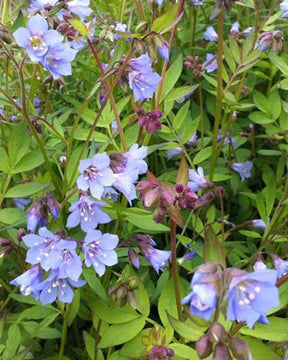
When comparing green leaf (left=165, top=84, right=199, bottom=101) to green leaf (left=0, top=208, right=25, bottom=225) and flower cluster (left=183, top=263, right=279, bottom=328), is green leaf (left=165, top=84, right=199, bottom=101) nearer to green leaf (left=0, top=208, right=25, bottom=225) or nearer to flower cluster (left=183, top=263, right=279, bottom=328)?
green leaf (left=0, top=208, right=25, bottom=225)

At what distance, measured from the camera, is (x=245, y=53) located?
6.39ft

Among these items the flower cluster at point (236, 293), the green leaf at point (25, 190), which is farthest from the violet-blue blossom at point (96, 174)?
the flower cluster at point (236, 293)

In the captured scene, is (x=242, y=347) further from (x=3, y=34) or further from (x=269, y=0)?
(x=269, y=0)

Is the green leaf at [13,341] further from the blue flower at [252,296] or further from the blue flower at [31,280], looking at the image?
the blue flower at [252,296]

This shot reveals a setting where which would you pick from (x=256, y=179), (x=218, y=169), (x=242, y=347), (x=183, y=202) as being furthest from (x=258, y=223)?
(x=242, y=347)

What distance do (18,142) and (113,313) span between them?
591 millimetres

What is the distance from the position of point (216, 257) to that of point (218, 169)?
1.12 m

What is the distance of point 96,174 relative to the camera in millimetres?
1495

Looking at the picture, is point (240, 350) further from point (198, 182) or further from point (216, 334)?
point (198, 182)

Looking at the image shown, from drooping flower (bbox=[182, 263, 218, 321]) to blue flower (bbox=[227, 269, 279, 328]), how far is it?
3cm

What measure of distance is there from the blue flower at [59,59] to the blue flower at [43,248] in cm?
52

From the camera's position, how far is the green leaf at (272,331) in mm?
1448

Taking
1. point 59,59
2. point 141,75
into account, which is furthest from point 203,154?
point 59,59

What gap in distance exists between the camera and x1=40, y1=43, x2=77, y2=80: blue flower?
1714 mm
